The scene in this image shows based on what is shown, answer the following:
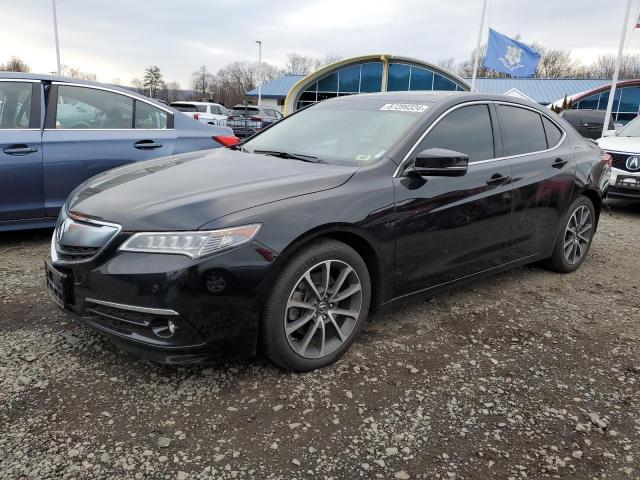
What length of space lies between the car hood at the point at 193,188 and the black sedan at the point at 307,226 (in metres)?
0.01

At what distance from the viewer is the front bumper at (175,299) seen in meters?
2.26

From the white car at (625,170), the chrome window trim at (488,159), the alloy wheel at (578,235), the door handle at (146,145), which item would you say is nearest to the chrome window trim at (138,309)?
the chrome window trim at (488,159)

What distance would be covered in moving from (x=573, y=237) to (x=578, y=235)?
0.30 feet

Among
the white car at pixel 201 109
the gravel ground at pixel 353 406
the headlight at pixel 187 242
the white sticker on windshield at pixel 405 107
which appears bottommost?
the gravel ground at pixel 353 406

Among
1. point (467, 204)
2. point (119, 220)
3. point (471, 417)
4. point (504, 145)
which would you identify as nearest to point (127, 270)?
point (119, 220)

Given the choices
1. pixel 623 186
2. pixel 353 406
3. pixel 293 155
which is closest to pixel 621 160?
pixel 623 186

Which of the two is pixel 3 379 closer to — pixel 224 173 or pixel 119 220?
pixel 119 220

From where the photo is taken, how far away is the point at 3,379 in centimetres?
253

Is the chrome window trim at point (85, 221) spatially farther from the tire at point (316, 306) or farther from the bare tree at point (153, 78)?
the bare tree at point (153, 78)

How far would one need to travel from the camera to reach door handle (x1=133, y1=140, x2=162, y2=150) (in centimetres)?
491

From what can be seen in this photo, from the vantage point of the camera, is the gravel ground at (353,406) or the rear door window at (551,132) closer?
the gravel ground at (353,406)

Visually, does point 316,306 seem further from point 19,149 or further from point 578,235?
point 19,149

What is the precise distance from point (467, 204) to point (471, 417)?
1.42 m

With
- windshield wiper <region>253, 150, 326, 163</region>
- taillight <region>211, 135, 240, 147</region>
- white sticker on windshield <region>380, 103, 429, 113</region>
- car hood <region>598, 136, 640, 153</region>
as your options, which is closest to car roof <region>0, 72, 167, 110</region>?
taillight <region>211, 135, 240, 147</region>
